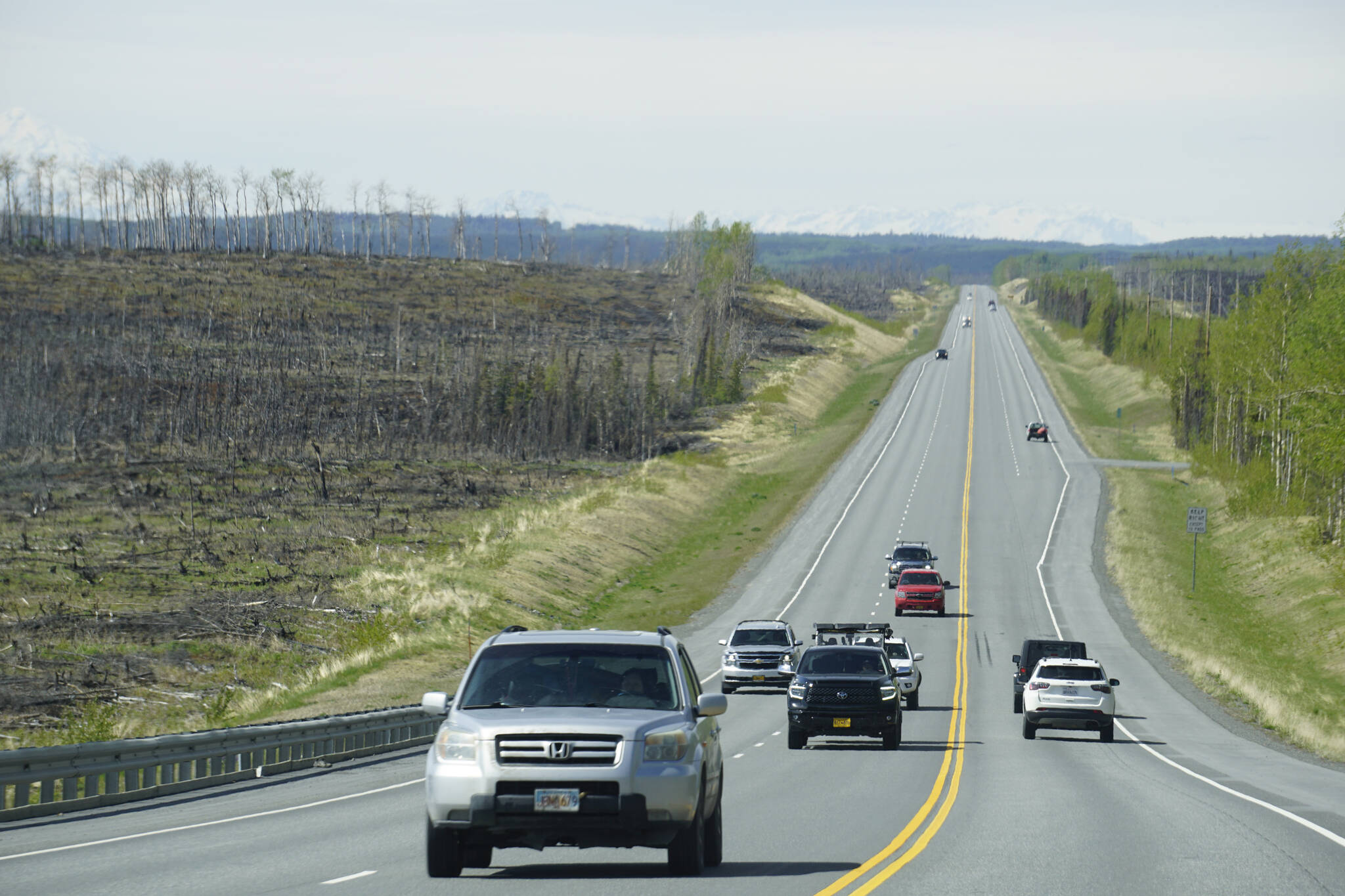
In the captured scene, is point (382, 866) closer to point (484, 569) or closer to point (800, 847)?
point (800, 847)

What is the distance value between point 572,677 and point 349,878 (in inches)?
92.9

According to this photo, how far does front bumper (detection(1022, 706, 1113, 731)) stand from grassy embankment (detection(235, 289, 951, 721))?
13.6 meters

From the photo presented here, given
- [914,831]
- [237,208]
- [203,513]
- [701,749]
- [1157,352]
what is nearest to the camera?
[701,749]

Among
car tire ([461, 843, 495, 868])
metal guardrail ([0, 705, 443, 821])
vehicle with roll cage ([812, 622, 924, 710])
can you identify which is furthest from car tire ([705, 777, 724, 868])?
vehicle with roll cage ([812, 622, 924, 710])

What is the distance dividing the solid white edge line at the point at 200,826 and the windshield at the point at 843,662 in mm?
8740

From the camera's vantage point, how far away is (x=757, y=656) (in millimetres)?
37750

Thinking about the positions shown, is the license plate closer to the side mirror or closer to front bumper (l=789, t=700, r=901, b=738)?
the side mirror

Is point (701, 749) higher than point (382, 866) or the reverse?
higher

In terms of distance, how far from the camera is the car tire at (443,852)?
36.1ft

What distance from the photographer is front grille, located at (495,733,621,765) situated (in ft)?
35.0

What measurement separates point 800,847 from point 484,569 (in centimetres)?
3806

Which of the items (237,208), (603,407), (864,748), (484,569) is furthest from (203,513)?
(237,208)

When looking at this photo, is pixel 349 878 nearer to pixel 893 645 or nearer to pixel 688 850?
pixel 688 850

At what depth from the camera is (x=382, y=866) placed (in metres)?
12.0
